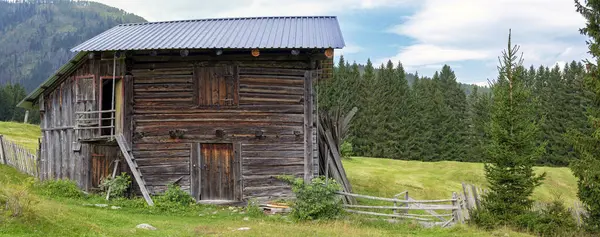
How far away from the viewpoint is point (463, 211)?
49.5 ft

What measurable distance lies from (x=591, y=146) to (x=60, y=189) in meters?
19.1

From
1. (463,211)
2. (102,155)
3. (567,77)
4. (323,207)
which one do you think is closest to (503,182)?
(463,211)

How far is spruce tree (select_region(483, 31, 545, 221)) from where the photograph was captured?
14.7 metres

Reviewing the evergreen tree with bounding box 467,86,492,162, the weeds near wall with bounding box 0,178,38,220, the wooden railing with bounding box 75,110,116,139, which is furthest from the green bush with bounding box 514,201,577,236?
the evergreen tree with bounding box 467,86,492,162

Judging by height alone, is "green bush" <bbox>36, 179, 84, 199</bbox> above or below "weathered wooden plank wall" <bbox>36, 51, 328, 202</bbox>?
below

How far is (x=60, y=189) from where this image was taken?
18234mm

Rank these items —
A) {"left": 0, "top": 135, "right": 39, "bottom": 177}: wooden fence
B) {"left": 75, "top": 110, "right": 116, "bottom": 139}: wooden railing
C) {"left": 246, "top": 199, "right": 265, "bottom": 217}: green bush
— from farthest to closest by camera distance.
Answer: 1. {"left": 0, "top": 135, "right": 39, "bottom": 177}: wooden fence
2. {"left": 75, "top": 110, "right": 116, "bottom": 139}: wooden railing
3. {"left": 246, "top": 199, "right": 265, "bottom": 217}: green bush

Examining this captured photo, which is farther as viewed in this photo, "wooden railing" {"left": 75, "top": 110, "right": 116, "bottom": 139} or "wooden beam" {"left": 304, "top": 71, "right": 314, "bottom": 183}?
"wooden railing" {"left": 75, "top": 110, "right": 116, "bottom": 139}

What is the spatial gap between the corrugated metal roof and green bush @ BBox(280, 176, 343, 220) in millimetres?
4951

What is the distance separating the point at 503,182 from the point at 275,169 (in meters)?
8.12

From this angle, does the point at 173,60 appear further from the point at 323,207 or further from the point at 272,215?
the point at 323,207

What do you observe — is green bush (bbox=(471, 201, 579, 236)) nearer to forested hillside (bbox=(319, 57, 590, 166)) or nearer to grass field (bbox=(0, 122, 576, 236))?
grass field (bbox=(0, 122, 576, 236))

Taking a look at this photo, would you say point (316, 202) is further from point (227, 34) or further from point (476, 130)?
point (476, 130)

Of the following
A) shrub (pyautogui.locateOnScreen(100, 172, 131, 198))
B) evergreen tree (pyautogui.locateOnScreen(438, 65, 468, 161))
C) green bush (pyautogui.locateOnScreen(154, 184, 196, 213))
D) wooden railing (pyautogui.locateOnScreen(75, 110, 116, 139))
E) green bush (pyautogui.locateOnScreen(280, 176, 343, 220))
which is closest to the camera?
green bush (pyautogui.locateOnScreen(280, 176, 343, 220))
